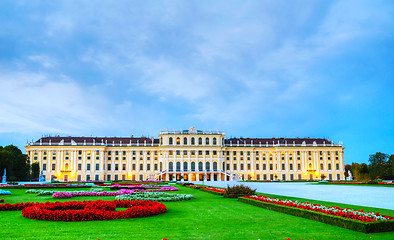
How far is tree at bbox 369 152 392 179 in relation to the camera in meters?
55.7

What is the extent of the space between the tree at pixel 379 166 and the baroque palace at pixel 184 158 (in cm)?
1640

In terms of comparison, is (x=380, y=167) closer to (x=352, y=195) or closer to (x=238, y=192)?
(x=352, y=195)

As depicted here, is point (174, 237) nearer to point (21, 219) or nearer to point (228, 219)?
point (228, 219)

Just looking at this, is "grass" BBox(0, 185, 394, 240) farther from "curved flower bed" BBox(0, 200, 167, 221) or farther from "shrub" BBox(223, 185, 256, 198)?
"shrub" BBox(223, 185, 256, 198)

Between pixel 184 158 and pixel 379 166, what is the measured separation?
35914 mm

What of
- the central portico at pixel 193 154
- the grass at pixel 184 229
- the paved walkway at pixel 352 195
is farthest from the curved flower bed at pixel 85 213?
the central portico at pixel 193 154

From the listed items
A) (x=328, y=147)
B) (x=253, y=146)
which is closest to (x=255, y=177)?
(x=253, y=146)

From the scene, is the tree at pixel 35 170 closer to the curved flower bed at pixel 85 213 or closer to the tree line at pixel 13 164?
the tree line at pixel 13 164

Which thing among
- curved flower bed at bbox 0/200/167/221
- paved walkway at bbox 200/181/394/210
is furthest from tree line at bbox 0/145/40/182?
curved flower bed at bbox 0/200/167/221

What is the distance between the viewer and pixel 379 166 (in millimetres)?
55906

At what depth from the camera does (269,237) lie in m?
7.58

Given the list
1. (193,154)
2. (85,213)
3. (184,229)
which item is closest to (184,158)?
(193,154)

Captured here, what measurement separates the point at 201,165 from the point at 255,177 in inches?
465

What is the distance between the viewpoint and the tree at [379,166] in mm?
55688
